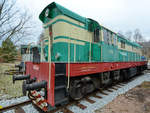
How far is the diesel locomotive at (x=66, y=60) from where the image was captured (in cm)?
259

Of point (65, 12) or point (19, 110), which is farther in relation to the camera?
point (65, 12)

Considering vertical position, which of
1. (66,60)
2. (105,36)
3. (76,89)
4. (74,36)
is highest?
(105,36)

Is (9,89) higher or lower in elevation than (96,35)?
lower

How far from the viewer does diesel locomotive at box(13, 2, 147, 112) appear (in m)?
2.59

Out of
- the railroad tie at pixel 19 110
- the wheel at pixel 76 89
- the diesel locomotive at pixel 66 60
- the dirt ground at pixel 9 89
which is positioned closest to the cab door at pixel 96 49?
the diesel locomotive at pixel 66 60

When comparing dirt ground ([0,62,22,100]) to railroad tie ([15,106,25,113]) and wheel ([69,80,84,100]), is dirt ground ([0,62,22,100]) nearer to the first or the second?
railroad tie ([15,106,25,113])

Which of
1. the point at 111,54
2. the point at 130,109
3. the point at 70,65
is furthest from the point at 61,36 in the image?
the point at 130,109

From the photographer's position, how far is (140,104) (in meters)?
3.50

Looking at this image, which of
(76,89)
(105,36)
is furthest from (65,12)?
(76,89)

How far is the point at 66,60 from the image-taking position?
3.50m

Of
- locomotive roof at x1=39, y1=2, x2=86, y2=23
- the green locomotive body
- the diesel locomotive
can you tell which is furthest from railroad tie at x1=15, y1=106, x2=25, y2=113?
locomotive roof at x1=39, y1=2, x2=86, y2=23

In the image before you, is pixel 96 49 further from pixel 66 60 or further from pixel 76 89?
pixel 76 89

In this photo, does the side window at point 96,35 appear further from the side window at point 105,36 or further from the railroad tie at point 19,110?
the railroad tie at point 19,110

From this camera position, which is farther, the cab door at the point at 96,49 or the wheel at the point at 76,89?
the cab door at the point at 96,49
